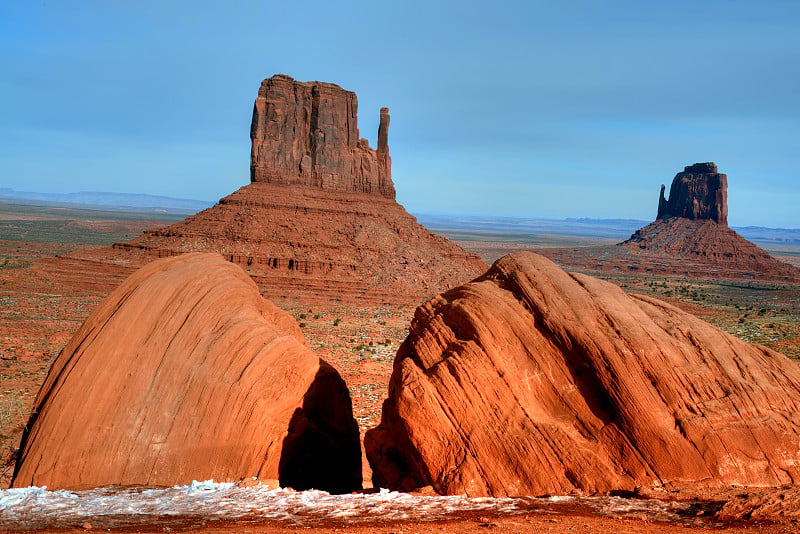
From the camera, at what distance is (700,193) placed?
149m

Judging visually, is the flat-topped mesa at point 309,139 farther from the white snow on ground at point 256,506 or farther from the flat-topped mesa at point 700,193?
the flat-topped mesa at point 700,193

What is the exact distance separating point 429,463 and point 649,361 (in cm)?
454

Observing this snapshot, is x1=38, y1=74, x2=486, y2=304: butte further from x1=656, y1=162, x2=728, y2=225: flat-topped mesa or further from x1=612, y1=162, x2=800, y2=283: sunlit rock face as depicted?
x1=656, y1=162, x2=728, y2=225: flat-topped mesa

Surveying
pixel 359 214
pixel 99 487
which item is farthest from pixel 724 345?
pixel 359 214

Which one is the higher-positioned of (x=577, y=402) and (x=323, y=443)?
(x=577, y=402)

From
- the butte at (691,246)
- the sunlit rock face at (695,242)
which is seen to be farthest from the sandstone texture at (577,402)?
the sunlit rock face at (695,242)

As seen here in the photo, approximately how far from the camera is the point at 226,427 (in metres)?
Result: 12.3

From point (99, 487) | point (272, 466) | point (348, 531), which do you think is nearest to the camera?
point (348, 531)

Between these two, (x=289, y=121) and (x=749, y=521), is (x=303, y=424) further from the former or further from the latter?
(x=289, y=121)

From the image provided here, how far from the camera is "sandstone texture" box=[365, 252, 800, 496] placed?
36.9ft

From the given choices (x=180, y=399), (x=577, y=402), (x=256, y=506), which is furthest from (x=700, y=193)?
(x=256, y=506)

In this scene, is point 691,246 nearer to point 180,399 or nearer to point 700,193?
point 700,193

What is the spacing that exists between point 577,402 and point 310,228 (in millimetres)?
63931

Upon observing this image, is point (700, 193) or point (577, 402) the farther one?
point (700, 193)
